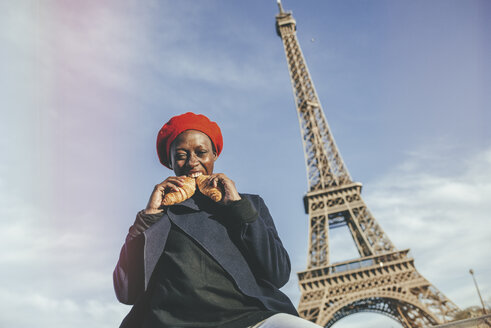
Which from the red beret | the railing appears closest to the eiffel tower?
the railing

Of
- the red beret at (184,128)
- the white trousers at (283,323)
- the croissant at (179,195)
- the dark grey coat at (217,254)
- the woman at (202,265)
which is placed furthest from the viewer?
the red beret at (184,128)

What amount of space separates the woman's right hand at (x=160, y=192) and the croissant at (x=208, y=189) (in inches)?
3.9

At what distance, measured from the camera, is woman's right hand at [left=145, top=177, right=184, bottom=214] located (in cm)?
188

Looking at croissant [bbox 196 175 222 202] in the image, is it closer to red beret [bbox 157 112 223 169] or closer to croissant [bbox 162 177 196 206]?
croissant [bbox 162 177 196 206]

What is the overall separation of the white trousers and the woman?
1cm

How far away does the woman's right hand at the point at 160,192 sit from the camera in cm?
188

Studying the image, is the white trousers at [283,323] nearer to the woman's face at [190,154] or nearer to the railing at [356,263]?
the woman's face at [190,154]

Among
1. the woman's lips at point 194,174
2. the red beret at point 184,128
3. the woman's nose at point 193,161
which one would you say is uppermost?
the red beret at point 184,128

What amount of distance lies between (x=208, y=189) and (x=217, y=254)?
33 cm

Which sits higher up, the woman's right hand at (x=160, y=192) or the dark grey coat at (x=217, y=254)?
the woman's right hand at (x=160, y=192)

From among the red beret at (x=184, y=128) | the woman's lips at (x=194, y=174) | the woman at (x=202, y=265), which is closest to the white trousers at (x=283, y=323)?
the woman at (x=202, y=265)

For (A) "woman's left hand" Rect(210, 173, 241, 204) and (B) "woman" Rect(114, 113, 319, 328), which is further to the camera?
(A) "woman's left hand" Rect(210, 173, 241, 204)

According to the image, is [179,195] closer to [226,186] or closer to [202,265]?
[226,186]

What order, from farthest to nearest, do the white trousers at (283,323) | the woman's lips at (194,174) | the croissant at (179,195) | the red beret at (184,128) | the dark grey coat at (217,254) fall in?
the red beret at (184,128) < the woman's lips at (194,174) < the croissant at (179,195) < the dark grey coat at (217,254) < the white trousers at (283,323)
